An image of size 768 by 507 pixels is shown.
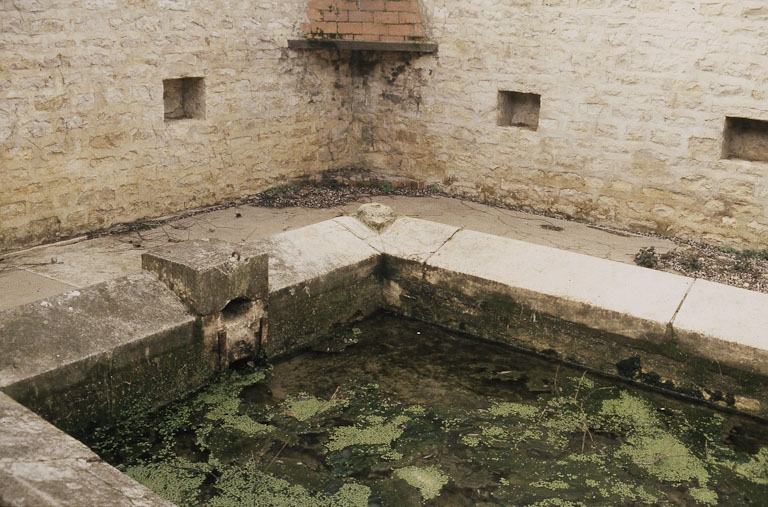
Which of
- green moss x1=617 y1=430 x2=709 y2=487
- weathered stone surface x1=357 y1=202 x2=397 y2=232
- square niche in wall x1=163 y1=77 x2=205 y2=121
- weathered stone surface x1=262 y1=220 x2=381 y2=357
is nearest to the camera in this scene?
green moss x1=617 y1=430 x2=709 y2=487

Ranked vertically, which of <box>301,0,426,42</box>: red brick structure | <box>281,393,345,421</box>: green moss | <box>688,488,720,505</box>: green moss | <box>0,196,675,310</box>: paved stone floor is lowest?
<box>688,488,720,505</box>: green moss

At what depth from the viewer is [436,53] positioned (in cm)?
742

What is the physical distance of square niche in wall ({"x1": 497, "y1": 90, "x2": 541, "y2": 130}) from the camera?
→ 23.6 ft

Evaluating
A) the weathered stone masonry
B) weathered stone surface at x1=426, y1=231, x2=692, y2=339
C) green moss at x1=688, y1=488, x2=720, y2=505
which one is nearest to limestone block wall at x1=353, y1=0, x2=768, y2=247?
the weathered stone masonry

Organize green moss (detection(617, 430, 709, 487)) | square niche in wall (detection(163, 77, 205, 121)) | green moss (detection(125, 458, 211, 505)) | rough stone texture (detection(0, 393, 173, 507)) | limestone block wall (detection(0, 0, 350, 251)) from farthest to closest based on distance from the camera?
1. square niche in wall (detection(163, 77, 205, 121))
2. limestone block wall (detection(0, 0, 350, 251))
3. green moss (detection(617, 430, 709, 487))
4. green moss (detection(125, 458, 211, 505))
5. rough stone texture (detection(0, 393, 173, 507))

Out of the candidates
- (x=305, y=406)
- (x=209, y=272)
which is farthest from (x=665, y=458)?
(x=209, y=272)

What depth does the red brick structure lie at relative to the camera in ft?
24.2

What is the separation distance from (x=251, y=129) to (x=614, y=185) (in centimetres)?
312

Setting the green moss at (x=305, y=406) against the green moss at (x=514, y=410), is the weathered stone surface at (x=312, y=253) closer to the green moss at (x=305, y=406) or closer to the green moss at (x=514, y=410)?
the green moss at (x=305, y=406)

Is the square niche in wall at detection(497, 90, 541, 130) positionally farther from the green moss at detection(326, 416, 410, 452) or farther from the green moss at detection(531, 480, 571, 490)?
the green moss at detection(531, 480, 571, 490)

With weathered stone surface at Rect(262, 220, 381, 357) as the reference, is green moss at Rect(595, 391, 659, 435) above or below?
below

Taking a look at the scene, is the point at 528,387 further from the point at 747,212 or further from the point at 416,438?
the point at 747,212

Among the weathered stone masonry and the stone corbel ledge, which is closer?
the stone corbel ledge

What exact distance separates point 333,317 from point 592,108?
340 centimetres
